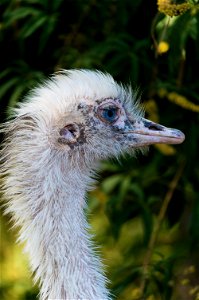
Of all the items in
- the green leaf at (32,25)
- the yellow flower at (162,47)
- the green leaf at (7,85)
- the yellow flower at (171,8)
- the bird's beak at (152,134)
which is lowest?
the bird's beak at (152,134)

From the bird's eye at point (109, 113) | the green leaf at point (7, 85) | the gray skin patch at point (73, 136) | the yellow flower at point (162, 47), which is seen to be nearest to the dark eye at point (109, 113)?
the bird's eye at point (109, 113)

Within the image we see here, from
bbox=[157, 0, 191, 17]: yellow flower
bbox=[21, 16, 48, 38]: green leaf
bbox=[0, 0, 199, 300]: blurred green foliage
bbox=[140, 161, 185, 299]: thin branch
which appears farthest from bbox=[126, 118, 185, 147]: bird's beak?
bbox=[140, 161, 185, 299]: thin branch

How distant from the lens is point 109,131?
4.65 m

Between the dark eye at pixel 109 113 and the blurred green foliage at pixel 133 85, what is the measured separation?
776mm

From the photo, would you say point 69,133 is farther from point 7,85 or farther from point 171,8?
point 7,85

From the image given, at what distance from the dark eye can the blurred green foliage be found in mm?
776

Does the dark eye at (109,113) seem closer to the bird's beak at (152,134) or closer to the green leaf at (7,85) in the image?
the bird's beak at (152,134)

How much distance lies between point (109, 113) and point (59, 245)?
616 mm

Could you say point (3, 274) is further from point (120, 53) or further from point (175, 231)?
point (120, 53)

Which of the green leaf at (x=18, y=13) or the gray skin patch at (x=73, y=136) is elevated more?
the green leaf at (x=18, y=13)

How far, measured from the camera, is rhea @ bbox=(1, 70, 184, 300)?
4289 mm

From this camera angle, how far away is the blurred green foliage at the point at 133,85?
5586 millimetres

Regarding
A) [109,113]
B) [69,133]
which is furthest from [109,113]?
[69,133]

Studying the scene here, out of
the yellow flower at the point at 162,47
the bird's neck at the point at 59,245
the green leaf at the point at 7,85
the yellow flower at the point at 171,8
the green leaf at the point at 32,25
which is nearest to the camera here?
the bird's neck at the point at 59,245
